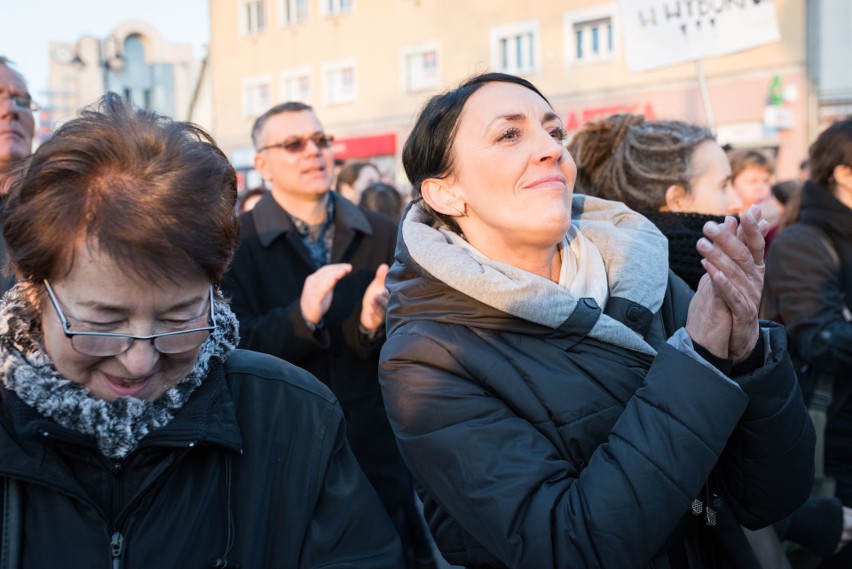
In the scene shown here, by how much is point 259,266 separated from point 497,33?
2046 cm

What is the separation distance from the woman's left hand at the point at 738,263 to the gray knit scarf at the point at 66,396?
1135 millimetres

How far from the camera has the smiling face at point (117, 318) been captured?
1661 millimetres

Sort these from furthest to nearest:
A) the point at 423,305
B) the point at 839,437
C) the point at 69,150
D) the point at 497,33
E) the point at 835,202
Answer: the point at 497,33, the point at 835,202, the point at 839,437, the point at 423,305, the point at 69,150

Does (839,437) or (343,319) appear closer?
(839,437)

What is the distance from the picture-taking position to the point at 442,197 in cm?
235

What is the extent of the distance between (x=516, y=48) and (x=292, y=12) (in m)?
8.85

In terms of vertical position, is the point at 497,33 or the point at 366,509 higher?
the point at 497,33

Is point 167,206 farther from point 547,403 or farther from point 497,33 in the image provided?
point 497,33

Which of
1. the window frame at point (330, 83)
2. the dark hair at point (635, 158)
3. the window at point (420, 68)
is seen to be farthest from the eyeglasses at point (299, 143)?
the window frame at point (330, 83)

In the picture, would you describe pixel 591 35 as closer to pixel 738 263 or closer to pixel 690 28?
pixel 690 28

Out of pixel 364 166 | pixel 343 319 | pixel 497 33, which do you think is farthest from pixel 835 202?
pixel 497 33

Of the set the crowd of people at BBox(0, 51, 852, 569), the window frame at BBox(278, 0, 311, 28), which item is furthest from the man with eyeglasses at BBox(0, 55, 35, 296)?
the window frame at BBox(278, 0, 311, 28)

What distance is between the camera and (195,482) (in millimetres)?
1746

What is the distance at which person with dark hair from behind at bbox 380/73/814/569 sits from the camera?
1813mm
